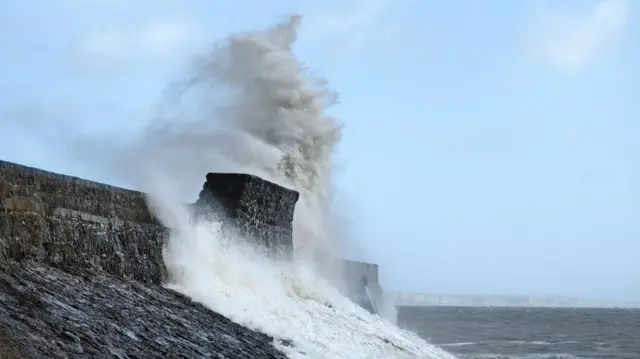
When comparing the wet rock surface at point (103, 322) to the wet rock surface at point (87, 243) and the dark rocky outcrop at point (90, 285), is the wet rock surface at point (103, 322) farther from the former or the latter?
the wet rock surface at point (87, 243)

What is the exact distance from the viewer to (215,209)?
12430 millimetres

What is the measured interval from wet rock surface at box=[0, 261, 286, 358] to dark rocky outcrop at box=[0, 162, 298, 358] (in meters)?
0.01

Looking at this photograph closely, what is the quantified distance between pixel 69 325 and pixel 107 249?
2.59 meters

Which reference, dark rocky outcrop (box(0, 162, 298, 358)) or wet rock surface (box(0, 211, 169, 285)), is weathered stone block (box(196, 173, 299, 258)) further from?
dark rocky outcrop (box(0, 162, 298, 358))

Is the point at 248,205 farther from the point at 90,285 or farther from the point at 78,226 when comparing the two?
the point at 90,285

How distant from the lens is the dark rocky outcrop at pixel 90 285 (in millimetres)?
6062

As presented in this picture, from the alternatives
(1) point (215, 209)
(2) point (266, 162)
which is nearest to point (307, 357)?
(1) point (215, 209)

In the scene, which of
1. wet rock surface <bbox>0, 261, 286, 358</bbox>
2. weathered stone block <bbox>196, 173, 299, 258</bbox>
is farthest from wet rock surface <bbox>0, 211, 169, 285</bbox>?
weathered stone block <bbox>196, 173, 299, 258</bbox>

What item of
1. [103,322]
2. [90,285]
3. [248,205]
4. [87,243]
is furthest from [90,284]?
[248,205]

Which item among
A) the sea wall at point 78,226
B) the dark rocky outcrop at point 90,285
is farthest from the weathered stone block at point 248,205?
the dark rocky outcrop at point 90,285

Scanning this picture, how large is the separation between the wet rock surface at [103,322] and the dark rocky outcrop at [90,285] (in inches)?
0.5

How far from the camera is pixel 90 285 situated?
775 centimetres

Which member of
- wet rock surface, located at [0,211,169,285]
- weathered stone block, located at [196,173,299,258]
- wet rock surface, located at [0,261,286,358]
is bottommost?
wet rock surface, located at [0,261,286,358]

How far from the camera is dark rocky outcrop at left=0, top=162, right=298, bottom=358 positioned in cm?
606
